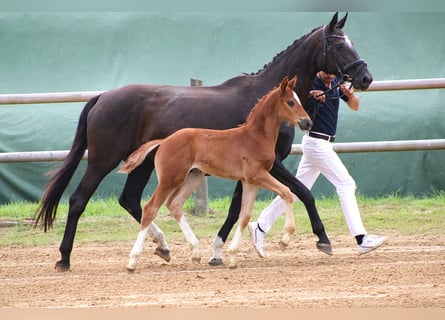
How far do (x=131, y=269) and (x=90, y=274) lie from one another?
39cm

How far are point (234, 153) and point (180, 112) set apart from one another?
3.03 feet

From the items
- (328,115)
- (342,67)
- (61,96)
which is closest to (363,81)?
(342,67)

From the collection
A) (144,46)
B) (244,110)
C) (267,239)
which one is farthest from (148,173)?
(144,46)

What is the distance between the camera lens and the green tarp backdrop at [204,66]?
10.7m

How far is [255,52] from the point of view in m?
11.4

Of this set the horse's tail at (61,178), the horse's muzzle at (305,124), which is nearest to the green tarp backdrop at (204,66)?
the horse's tail at (61,178)

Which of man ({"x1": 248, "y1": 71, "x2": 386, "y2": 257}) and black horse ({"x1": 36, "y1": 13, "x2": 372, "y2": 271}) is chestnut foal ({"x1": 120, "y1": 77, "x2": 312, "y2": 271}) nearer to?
black horse ({"x1": 36, "y1": 13, "x2": 372, "y2": 271})

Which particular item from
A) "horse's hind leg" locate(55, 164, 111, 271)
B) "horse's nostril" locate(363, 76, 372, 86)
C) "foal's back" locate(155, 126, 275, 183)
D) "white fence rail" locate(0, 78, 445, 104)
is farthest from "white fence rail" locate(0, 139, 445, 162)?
"foal's back" locate(155, 126, 275, 183)

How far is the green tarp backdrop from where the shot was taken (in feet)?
35.2

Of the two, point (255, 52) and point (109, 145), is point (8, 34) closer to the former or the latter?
point (255, 52)

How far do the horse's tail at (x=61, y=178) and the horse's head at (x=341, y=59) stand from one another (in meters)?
2.08

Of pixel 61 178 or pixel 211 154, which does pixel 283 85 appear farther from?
pixel 61 178

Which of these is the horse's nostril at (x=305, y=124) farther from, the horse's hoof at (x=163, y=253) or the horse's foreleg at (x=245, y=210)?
the horse's hoof at (x=163, y=253)

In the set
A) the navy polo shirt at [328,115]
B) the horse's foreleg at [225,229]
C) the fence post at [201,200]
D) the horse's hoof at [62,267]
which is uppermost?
the navy polo shirt at [328,115]
